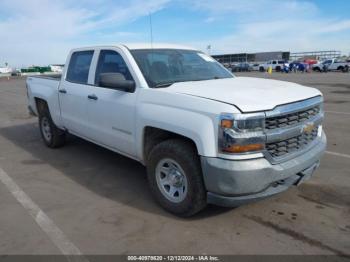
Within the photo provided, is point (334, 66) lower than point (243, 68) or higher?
higher

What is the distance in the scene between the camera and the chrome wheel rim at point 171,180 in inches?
150

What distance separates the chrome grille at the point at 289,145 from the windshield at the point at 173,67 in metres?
1.47

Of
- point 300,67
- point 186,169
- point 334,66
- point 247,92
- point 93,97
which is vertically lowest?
point 300,67

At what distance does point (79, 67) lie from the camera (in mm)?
5715

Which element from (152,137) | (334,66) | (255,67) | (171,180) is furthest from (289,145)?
(255,67)

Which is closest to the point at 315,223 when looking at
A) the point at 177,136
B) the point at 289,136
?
the point at 289,136

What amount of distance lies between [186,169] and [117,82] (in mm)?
1392

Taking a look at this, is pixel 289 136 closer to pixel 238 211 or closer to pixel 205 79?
pixel 238 211

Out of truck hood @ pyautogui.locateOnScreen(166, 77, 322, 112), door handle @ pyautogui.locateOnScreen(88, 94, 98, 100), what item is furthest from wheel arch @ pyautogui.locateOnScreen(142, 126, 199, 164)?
door handle @ pyautogui.locateOnScreen(88, 94, 98, 100)

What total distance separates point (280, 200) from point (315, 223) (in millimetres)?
630

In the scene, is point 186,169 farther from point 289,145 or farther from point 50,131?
point 50,131

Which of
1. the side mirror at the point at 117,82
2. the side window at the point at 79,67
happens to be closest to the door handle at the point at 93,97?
the side window at the point at 79,67

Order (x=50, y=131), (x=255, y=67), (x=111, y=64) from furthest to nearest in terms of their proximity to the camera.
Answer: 1. (x=255, y=67)
2. (x=50, y=131)
3. (x=111, y=64)

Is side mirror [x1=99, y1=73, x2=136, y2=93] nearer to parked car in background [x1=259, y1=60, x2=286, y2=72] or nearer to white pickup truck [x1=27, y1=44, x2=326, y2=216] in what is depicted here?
white pickup truck [x1=27, y1=44, x2=326, y2=216]
